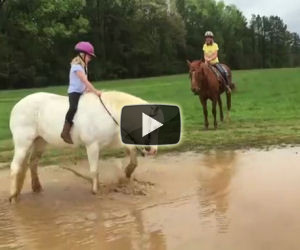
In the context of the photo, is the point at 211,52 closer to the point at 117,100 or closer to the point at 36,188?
the point at 117,100

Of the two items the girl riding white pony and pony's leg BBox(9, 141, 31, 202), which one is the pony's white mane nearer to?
the girl riding white pony

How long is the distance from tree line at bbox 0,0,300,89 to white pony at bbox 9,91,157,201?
40.7 meters

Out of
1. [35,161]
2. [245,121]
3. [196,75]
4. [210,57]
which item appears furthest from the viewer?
[245,121]

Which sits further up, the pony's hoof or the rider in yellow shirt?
the rider in yellow shirt

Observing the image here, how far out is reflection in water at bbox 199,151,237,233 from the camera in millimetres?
6871

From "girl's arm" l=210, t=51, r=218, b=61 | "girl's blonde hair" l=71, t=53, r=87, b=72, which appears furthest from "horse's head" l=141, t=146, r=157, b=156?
"girl's arm" l=210, t=51, r=218, b=61

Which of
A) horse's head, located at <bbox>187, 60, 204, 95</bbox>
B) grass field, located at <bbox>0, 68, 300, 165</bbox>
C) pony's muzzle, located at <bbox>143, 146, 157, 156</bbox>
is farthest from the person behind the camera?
horse's head, located at <bbox>187, 60, 204, 95</bbox>

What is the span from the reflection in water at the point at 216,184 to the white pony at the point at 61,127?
1.03 meters

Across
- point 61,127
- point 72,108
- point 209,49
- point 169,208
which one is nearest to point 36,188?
point 61,127

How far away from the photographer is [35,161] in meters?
9.12

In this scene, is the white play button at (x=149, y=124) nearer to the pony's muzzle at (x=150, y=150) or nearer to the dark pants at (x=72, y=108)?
the pony's muzzle at (x=150, y=150)

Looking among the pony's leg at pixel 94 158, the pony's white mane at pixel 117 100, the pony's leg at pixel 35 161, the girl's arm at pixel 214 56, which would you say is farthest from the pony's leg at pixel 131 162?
the girl's arm at pixel 214 56

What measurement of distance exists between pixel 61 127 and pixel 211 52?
9.24 metres

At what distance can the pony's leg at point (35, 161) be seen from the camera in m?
8.91
